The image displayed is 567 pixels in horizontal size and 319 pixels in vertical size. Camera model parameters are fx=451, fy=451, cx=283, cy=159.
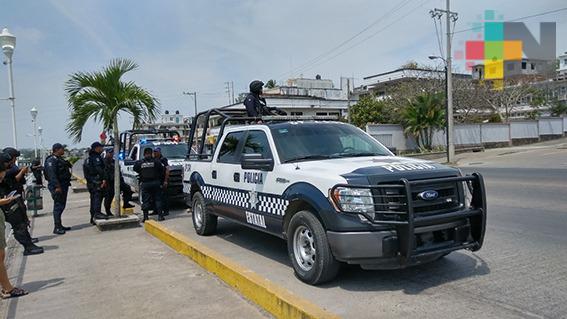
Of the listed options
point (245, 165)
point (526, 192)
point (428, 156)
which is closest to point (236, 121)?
point (245, 165)

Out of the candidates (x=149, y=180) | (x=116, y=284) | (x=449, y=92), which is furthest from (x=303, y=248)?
(x=449, y=92)

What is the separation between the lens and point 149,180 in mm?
10172

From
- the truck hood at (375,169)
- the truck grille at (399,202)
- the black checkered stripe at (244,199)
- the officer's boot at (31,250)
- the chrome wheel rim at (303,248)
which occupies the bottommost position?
the officer's boot at (31,250)

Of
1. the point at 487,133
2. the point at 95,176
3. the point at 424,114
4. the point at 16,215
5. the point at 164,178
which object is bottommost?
the point at 16,215

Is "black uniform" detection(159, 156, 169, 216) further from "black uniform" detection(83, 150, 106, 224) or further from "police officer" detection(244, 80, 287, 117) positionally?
"police officer" detection(244, 80, 287, 117)

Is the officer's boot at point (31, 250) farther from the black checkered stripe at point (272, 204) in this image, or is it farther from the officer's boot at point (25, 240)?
the black checkered stripe at point (272, 204)

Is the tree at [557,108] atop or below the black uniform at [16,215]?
atop

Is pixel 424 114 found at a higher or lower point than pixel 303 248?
higher

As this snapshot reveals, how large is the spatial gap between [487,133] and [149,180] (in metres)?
33.6

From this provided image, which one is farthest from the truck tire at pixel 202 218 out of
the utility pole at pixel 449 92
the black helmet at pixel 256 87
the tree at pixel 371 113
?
the tree at pixel 371 113

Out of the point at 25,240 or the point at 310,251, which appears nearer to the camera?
the point at 310,251

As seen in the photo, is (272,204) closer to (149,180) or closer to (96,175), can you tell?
(149,180)

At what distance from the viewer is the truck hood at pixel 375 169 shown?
4.54 meters

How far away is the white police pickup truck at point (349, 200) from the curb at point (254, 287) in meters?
0.64
